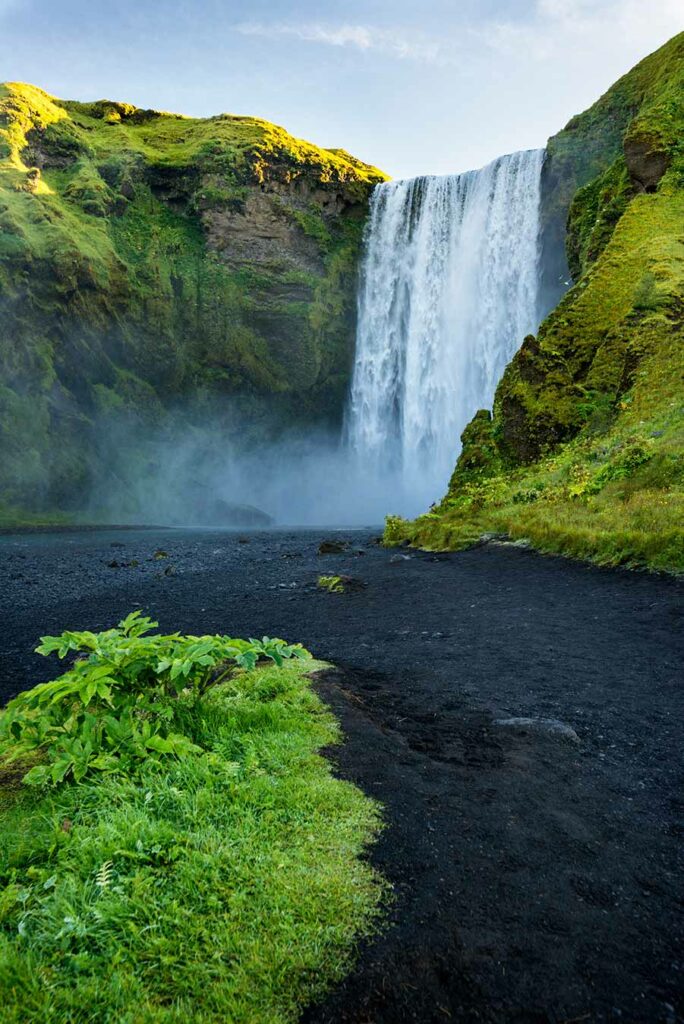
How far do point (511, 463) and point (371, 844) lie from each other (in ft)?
74.0

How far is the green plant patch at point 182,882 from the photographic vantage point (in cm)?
240

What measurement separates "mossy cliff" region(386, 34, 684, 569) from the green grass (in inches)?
437

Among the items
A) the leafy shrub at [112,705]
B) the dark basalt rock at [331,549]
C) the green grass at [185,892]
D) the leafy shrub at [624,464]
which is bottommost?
the dark basalt rock at [331,549]

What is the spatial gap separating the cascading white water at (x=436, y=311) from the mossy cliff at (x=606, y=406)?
1249 cm

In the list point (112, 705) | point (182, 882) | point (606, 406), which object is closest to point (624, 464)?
point (606, 406)

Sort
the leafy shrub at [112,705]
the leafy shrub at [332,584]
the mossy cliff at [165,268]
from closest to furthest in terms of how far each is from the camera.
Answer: the leafy shrub at [112,705] → the leafy shrub at [332,584] → the mossy cliff at [165,268]

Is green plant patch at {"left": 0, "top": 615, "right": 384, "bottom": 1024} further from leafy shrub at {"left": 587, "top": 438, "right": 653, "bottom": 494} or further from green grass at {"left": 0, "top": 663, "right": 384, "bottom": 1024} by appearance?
leafy shrub at {"left": 587, "top": 438, "right": 653, "bottom": 494}

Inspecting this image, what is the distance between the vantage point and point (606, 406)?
22938 mm

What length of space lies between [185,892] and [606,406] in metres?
24.0

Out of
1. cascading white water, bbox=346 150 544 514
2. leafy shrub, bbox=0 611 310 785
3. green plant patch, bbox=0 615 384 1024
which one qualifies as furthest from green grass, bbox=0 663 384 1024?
cascading white water, bbox=346 150 544 514

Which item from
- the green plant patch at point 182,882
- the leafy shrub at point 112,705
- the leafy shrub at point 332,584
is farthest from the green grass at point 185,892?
the leafy shrub at point 332,584

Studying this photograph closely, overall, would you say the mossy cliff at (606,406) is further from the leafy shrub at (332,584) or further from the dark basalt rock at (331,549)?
the leafy shrub at (332,584)

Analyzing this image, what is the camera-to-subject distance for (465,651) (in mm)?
8578

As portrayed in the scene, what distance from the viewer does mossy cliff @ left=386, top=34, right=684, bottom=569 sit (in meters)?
14.8
